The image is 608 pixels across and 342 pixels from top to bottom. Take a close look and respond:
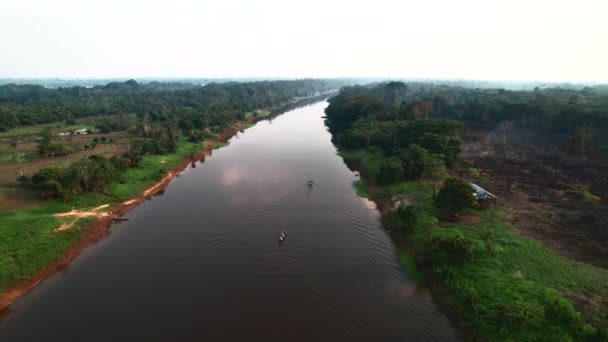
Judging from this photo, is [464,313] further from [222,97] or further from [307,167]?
[222,97]

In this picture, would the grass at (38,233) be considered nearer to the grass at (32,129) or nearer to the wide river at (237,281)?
the wide river at (237,281)

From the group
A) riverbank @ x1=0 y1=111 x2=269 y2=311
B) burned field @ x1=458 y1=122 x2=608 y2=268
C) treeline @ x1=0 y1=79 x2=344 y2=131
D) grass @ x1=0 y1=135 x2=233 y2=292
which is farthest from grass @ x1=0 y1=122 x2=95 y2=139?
burned field @ x1=458 y1=122 x2=608 y2=268

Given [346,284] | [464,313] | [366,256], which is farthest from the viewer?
[366,256]

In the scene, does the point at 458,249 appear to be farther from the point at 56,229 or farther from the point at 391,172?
the point at 56,229

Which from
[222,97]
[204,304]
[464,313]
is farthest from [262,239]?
[222,97]

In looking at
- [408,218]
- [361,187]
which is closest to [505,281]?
[408,218]

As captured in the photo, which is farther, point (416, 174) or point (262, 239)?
point (416, 174)

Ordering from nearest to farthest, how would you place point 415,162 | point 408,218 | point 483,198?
1. point 408,218
2. point 483,198
3. point 415,162

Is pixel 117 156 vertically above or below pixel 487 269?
above
